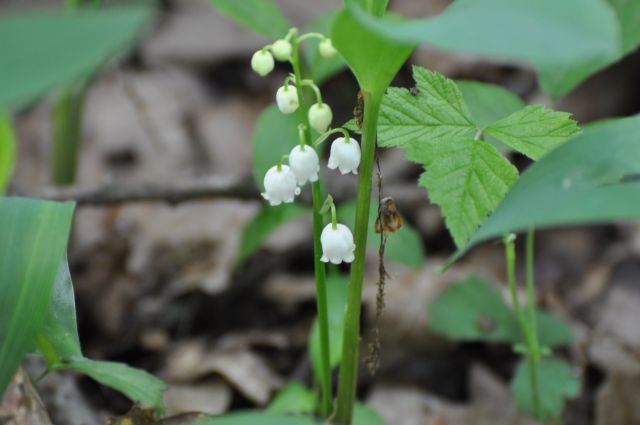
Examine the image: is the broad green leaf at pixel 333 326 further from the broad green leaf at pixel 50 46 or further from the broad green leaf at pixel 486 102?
the broad green leaf at pixel 50 46

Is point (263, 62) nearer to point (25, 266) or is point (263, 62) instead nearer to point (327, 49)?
point (327, 49)

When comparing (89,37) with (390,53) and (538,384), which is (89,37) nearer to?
(390,53)

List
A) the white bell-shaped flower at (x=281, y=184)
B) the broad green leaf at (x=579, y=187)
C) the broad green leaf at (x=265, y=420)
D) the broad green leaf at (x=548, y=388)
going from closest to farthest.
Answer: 1. the broad green leaf at (x=265, y=420)
2. the broad green leaf at (x=579, y=187)
3. the white bell-shaped flower at (x=281, y=184)
4. the broad green leaf at (x=548, y=388)

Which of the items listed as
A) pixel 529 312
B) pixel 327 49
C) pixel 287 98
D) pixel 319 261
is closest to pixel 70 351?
pixel 319 261

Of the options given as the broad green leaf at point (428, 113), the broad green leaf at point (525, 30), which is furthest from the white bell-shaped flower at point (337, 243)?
the broad green leaf at point (525, 30)

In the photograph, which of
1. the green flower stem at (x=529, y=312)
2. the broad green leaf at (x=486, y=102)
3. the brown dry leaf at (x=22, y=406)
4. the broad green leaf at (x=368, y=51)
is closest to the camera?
the broad green leaf at (x=368, y=51)

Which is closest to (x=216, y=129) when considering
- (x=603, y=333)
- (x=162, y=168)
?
(x=162, y=168)

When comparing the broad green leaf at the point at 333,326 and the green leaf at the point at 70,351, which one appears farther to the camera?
the broad green leaf at the point at 333,326
